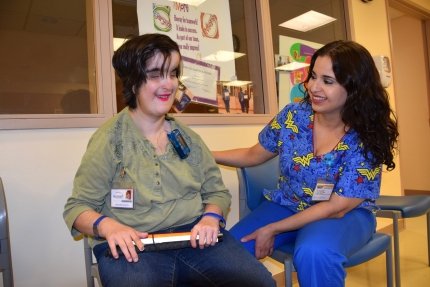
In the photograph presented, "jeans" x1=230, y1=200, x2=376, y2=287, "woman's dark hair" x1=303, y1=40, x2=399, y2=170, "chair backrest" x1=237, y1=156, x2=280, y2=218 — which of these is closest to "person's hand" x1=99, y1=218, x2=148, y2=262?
"jeans" x1=230, y1=200, x2=376, y2=287

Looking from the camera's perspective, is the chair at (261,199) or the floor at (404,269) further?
the floor at (404,269)

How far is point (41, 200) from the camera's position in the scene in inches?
55.8

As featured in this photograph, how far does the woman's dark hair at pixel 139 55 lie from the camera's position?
1.08 metres

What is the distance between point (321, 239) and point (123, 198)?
642 millimetres

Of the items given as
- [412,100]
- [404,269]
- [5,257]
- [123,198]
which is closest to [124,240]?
[123,198]

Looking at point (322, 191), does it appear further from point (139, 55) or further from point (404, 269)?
point (404, 269)

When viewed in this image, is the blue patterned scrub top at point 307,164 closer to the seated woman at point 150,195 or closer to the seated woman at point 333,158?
the seated woman at point 333,158

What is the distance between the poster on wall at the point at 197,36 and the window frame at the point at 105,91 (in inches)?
6.4

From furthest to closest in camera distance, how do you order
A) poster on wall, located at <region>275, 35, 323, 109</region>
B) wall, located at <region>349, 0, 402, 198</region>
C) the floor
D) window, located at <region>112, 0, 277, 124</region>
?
1. wall, located at <region>349, 0, 402, 198</region>
2. poster on wall, located at <region>275, 35, 323, 109</region>
3. the floor
4. window, located at <region>112, 0, 277, 124</region>

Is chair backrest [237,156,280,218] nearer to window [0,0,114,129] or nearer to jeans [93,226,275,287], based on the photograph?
jeans [93,226,275,287]

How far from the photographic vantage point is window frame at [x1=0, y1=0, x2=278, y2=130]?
1422mm

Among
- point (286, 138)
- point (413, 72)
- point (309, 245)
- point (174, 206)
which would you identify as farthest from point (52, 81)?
point (413, 72)

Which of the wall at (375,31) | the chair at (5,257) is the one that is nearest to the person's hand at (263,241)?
the chair at (5,257)

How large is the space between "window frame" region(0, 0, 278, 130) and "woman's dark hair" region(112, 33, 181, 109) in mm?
497
